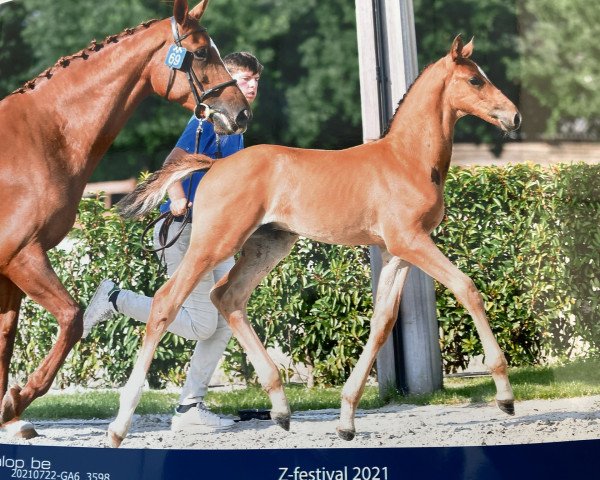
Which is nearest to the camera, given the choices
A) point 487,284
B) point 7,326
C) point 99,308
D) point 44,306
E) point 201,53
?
point 487,284

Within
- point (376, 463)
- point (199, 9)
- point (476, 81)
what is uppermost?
point (199, 9)

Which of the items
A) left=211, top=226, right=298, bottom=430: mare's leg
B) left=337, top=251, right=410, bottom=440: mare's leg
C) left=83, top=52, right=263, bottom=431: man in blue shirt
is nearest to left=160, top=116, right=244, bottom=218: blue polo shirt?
left=83, top=52, right=263, bottom=431: man in blue shirt

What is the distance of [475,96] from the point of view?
12.3ft

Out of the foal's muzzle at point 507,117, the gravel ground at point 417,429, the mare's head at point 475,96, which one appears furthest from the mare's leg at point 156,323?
the foal's muzzle at point 507,117

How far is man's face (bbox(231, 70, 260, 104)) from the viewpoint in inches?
156

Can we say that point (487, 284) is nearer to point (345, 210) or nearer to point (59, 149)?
point (345, 210)

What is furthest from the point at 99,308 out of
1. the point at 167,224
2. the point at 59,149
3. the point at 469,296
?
the point at 469,296

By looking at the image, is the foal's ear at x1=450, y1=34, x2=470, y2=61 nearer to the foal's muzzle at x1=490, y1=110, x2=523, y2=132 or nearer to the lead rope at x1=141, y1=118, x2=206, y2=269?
the foal's muzzle at x1=490, y1=110, x2=523, y2=132

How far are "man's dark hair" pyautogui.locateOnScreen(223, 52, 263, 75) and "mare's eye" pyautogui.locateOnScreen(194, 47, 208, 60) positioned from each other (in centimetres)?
8

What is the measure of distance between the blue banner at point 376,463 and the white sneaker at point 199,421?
107 mm

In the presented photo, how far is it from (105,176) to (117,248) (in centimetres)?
32

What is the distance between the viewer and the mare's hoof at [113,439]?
3.97m

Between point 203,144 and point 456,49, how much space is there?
3.52 ft

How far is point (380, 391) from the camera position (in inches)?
152
